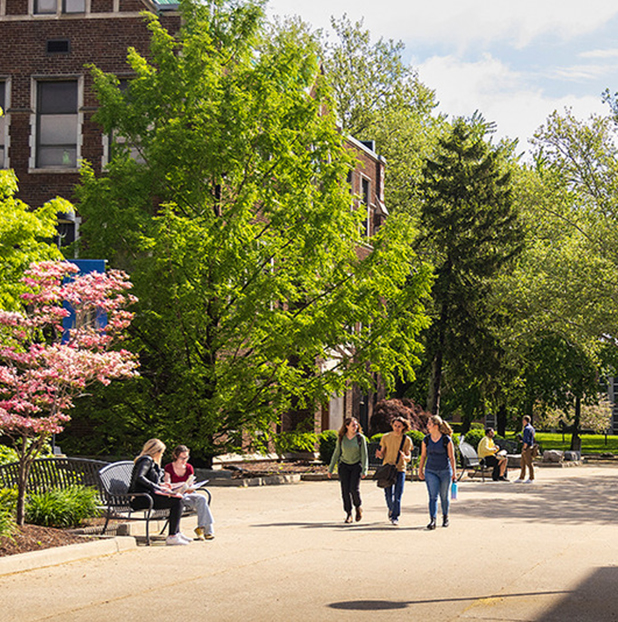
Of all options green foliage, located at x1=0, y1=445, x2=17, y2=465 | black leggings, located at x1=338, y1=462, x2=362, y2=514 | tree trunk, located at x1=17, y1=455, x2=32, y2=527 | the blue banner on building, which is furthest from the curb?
the blue banner on building

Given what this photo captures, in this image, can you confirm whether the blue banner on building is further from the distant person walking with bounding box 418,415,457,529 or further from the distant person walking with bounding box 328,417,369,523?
the distant person walking with bounding box 418,415,457,529

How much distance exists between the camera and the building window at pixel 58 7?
3038 centimetres

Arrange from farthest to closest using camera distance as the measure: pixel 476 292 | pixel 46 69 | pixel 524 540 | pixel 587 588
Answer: pixel 476 292 < pixel 46 69 < pixel 524 540 < pixel 587 588

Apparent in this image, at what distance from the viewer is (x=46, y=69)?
3036 cm

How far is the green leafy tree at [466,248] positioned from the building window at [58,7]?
68.5 ft

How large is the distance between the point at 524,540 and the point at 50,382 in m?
6.93

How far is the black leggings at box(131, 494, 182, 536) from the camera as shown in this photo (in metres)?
13.4

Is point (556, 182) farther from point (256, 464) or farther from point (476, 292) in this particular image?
point (256, 464)

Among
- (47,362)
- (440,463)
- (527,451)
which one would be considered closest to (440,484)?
(440,463)

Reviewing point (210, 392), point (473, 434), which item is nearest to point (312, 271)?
point (210, 392)

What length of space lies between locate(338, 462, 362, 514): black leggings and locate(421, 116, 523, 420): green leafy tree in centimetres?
2968

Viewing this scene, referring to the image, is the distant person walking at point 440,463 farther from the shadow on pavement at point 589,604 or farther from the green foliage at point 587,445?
the green foliage at point 587,445

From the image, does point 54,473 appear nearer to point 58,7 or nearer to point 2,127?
point 2,127

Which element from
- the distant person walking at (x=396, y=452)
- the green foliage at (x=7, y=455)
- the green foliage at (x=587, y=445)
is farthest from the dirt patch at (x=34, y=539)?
the green foliage at (x=587, y=445)
